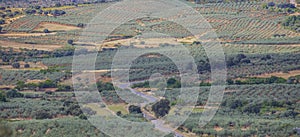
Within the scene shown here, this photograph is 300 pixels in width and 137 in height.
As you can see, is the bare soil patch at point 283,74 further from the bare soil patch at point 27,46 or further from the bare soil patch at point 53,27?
the bare soil patch at point 53,27

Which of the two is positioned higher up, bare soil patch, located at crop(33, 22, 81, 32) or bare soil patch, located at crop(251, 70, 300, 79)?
bare soil patch, located at crop(33, 22, 81, 32)

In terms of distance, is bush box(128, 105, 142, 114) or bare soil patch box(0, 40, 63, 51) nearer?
bush box(128, 105, 142, 114)

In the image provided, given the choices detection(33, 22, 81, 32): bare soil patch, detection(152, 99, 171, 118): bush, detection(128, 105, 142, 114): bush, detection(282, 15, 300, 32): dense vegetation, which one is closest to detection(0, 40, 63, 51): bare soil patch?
detection(33, 22, 81, 32): bare soil patch

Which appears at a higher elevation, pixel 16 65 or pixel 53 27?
pixel 53 27

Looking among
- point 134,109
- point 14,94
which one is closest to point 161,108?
point 134,109

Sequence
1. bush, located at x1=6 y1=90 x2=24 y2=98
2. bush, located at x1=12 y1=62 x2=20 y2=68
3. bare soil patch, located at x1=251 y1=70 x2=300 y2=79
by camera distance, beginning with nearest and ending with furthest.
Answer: bush, located at x1=6 y1=90 x2=24 y2=98
bare soil patch, located at x1=251 y1=70 x2=300 y2=79
bush, located at x1=12 y1=62 x2=20 y2=68

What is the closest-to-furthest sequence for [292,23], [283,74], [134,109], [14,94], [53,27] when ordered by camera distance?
[134,109], [14,94], [283,74], [292,23], [53,27]

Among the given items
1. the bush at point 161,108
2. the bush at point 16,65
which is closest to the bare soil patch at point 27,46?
the bush at point 16,65

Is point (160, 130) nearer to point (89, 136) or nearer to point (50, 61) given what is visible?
point (89, 136)

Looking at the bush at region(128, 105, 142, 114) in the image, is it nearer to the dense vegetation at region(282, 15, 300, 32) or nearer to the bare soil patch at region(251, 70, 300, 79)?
the bare soil patch at region(251, 70, 300, 79)

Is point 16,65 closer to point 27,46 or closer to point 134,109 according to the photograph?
point 27,46

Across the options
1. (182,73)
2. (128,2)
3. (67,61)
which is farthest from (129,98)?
(128,2)
